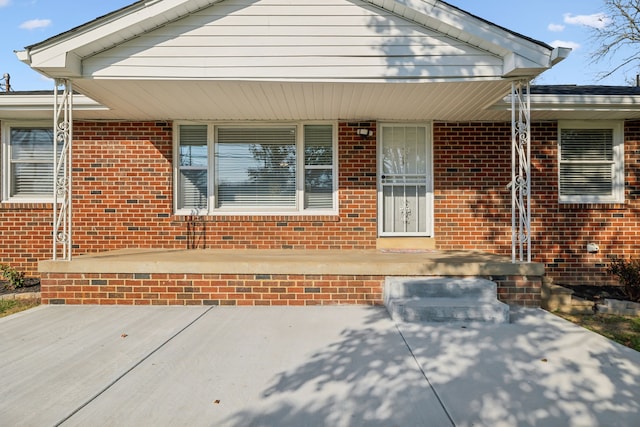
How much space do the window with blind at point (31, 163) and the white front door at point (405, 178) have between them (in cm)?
576

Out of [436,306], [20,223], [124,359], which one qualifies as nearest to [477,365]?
[436,306]

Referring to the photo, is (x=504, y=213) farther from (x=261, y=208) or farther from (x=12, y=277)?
(x=12, y=277)

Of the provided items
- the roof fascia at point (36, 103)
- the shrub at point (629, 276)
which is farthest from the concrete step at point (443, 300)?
the roof fascia at point (36, 103)

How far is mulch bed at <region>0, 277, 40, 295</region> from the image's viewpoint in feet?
21.1

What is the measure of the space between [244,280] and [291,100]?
8.58 ft

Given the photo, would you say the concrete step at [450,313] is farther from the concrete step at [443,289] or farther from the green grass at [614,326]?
the green grass at [614,326]

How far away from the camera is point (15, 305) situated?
5.77m

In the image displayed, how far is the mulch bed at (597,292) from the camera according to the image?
6.41 meters

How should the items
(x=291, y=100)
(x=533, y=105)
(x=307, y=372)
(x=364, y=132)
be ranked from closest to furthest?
(x=307, y=372) → (x=291, y=100) → (x=533, y=105) → (x=364, y=132)

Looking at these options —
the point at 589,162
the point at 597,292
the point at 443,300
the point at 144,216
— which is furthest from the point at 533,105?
the point at 144,216

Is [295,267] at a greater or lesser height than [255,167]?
lesser

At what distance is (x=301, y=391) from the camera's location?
9.31 feet

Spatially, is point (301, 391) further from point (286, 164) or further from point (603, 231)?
point (603, 231)

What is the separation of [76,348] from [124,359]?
61cm
